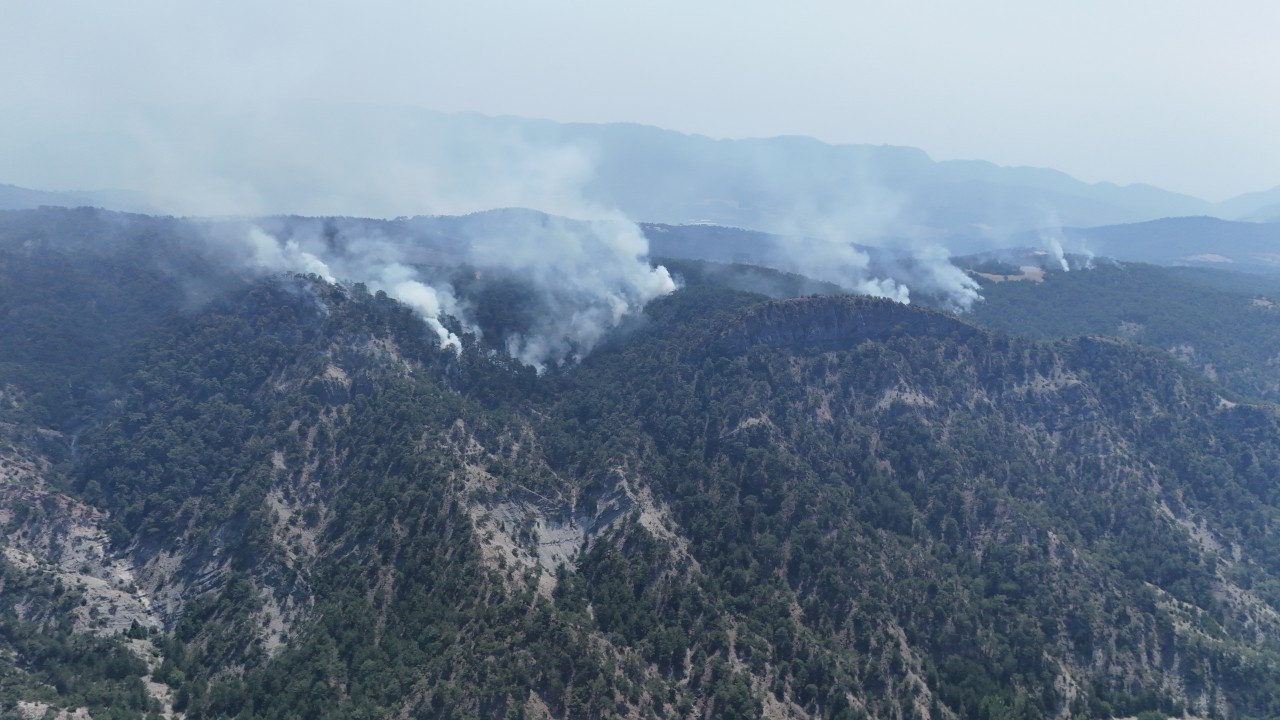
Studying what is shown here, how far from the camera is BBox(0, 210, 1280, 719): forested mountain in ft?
374

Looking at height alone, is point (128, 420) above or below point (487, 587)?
above

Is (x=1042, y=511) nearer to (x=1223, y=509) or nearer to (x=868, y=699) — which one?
(x=1223, y=509)

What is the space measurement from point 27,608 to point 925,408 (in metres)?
176

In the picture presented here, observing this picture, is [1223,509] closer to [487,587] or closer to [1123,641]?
[1123,641]

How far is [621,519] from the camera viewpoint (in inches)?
5600

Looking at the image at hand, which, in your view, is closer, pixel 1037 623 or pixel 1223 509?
pixel 1037 623

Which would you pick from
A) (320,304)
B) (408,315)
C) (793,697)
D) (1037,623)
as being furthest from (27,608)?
(1037,623)

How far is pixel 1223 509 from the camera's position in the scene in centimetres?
15938

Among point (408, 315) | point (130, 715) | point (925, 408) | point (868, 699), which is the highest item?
point (408, 315)

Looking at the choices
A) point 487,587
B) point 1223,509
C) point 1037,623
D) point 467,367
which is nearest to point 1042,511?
point 1037,623

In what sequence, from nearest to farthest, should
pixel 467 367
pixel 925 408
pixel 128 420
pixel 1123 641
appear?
A: 1. pixel 1123 641
2. pixel 128 420
3. pixel 925 408
4. pixel 467 367

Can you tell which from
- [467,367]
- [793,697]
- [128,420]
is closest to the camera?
[793,697]

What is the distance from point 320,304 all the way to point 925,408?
14678 cm

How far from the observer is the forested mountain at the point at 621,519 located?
11412cm
